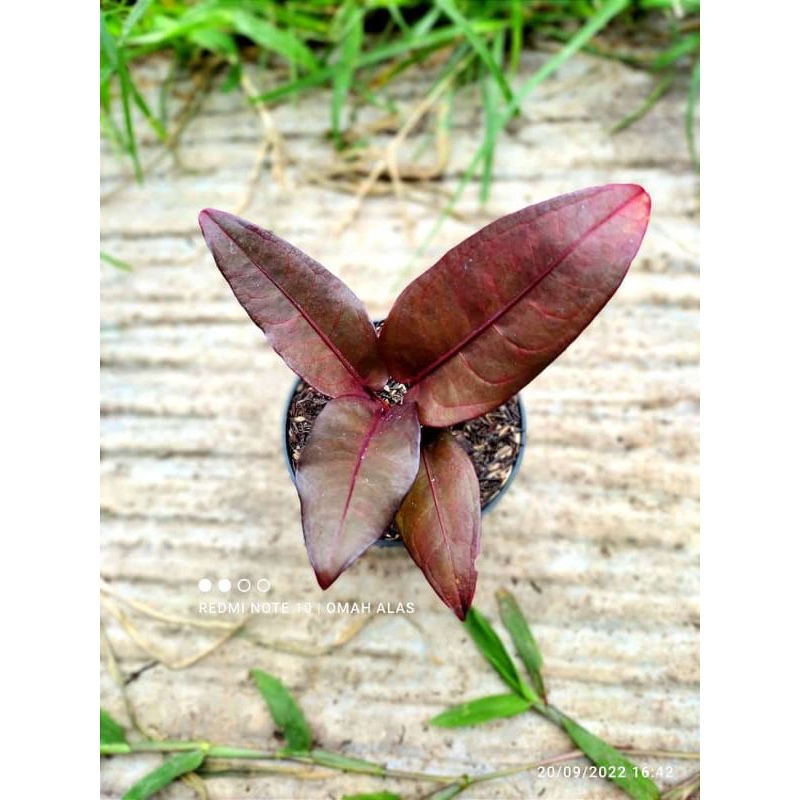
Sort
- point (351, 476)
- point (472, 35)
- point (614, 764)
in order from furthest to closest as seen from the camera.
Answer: point (472, 35) < point (614, 764) < point (351, 476)

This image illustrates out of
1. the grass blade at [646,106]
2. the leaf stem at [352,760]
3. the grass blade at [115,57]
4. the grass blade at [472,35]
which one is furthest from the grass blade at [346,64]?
the leaf stem at [352,760]

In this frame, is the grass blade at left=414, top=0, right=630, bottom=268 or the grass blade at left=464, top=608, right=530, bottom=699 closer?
the grass blade at left=464, top=608, right=530, bottom=699

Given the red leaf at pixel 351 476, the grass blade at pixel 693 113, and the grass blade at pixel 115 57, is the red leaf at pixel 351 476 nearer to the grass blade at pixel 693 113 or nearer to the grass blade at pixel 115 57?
the grass blade at pixel 115 57

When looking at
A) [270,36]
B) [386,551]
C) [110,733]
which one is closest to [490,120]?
Answer: [270,36]

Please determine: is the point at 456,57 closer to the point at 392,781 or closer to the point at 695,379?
the point at 695,379

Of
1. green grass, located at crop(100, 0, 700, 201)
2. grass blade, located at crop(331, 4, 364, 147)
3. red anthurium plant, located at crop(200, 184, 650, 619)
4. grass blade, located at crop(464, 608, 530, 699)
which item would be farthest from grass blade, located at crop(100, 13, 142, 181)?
grass blade, located at crop(464, 608, 530, 699)

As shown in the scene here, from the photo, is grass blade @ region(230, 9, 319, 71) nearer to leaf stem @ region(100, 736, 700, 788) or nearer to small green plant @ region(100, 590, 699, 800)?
small green plant @ region(100, 590, 699, 800)

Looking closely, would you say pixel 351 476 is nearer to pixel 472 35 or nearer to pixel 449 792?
pixel 449 792
